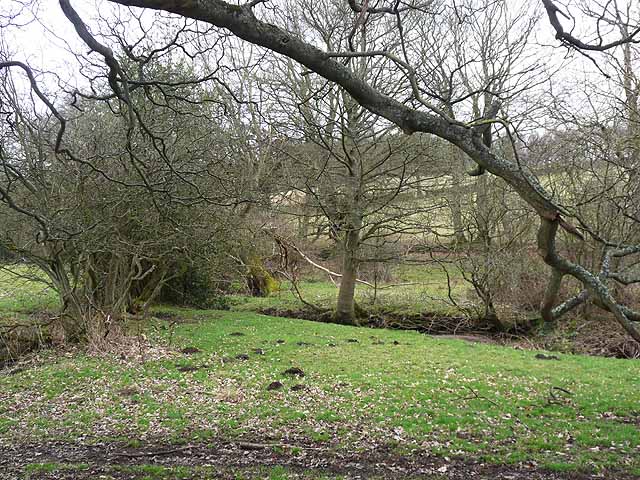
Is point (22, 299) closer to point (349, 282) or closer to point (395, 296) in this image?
point (349, 282)

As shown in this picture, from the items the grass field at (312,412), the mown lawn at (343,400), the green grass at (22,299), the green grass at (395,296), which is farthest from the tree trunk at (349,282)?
the green grass at (22,299)

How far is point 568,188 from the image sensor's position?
52.9ft

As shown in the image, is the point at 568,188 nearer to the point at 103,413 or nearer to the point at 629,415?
the point at 629,415

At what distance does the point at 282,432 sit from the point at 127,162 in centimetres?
659

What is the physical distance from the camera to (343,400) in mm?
9156

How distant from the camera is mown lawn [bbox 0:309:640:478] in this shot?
7.34 m

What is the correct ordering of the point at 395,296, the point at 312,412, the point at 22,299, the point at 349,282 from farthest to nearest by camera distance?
the point at 395,296
the point at 349,282
the point at 22,299
the point at 312,412

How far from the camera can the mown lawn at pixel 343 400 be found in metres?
7.34

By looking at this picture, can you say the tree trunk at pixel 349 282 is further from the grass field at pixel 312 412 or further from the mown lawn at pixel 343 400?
the mown lawn at pixel 343 400

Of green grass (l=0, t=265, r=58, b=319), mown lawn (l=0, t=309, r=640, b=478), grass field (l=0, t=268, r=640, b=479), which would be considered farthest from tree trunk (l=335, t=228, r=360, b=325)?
green grass (l=0, t=265, r=58, b=319)

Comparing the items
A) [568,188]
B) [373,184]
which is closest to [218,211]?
[373,184]

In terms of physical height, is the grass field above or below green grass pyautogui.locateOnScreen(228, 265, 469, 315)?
below

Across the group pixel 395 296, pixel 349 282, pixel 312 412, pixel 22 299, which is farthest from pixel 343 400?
pixel 22 299

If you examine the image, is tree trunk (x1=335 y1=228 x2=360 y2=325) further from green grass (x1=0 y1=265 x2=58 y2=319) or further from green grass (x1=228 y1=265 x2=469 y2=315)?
green grass (x1=0 y1=265 x2=58 y2=319)
